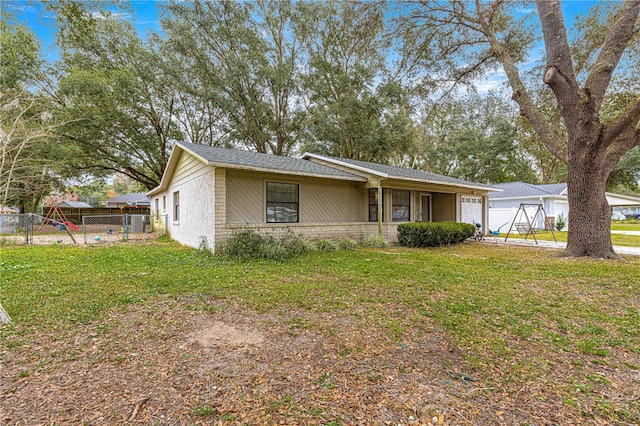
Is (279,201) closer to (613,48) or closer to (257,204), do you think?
(257,204)

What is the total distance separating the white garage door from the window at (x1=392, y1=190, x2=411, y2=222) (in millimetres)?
3162

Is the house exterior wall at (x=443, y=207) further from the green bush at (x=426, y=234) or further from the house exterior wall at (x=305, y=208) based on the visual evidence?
the house exterior wall at (x=305, y=208)

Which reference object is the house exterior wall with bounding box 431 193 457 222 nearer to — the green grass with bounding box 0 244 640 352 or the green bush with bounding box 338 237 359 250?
the green grass with bounding box 0 244 640 352

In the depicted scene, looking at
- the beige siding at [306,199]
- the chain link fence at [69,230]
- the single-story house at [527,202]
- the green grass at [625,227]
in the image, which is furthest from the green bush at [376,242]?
the green grass at [625,227]

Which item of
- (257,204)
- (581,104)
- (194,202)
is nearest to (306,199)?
(257,204)

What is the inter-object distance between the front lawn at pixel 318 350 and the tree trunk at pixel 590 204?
2.61 meters

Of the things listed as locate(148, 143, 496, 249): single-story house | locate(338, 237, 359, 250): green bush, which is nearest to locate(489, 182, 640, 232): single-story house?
locate(148, 143, 496, 249): single-story house

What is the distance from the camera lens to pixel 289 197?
9508 mm

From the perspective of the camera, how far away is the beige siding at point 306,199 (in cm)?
844

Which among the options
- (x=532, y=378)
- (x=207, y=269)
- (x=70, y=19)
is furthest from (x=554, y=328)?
(x=70, y=19)

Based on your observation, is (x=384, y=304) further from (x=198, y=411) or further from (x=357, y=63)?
(x=357, y=63)

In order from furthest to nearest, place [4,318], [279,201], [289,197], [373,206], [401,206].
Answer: [401,206] → [373,206] → [289,197] → [279,201] → [4,318]

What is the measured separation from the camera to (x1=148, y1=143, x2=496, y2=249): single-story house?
7926mm

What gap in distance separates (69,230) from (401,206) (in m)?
14.5
